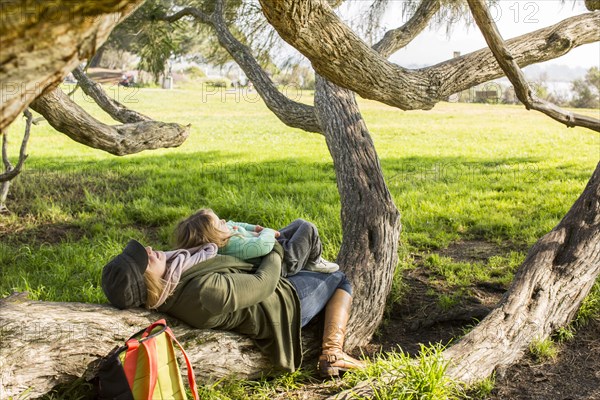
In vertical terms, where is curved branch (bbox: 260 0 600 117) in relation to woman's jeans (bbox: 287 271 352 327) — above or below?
above

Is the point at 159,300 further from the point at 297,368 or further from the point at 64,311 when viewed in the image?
the point at 297,368

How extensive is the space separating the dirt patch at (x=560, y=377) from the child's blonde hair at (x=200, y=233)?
171 cm

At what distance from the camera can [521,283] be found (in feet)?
13.7

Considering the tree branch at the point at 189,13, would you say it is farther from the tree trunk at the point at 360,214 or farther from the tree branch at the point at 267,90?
the tree trunk at the point at 360,214

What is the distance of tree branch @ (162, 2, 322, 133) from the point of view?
571 centimetres

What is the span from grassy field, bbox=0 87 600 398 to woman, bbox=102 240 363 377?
0.28m

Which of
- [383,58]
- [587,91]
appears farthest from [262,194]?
[587,91]

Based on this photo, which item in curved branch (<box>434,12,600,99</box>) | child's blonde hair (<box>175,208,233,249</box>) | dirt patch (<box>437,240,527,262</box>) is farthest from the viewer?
dirt patch (<box>437,240,527,262</box>)

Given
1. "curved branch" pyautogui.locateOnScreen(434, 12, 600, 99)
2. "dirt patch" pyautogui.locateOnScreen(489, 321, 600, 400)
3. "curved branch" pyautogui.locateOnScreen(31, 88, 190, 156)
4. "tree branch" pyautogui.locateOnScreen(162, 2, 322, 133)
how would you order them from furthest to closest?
"tree branch" pyautogui.locateOnScreen(162, 2, 322, 133) < "curved branch" pyautogui.locateOnScreen(31, 88, 190, 156) < "curved branch" pyautogui.locateOnScreen(434, 12, 600, 99) < "dirt patch" pyautogui.locateOnScreen(489, 321, 600, 400)

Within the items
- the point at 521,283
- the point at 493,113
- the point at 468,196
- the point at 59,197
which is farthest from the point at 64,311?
the point at 493,113

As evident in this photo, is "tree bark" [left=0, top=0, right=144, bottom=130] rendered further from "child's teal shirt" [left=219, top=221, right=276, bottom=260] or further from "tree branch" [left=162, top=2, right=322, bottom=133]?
"tree branch" [left=162, top=2, right=322, bottom=133]

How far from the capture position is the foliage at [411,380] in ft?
10.3

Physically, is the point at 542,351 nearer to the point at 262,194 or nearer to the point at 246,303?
the point at 246,303

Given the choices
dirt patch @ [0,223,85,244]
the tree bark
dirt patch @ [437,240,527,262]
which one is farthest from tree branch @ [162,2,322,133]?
the tree bark
